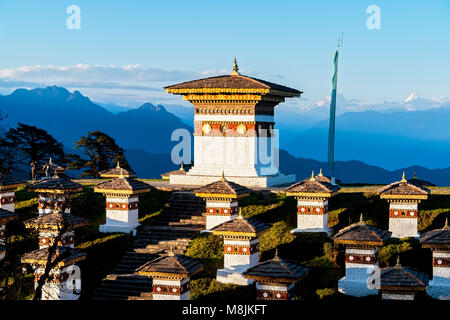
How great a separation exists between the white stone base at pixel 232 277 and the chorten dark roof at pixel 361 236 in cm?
339

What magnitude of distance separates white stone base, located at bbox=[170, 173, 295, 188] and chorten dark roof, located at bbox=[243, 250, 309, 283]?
9.99 m

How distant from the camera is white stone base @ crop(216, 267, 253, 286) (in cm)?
2402

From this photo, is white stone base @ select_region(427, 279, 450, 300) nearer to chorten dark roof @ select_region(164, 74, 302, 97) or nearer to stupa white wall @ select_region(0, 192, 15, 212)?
chorten dark roof @ select_region(164, 74, 302, 97)

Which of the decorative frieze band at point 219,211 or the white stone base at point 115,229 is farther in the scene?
the white stone base at point 115,229

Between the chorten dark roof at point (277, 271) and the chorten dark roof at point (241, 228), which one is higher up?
Answer: the chorten dark roof at point (241, 228)

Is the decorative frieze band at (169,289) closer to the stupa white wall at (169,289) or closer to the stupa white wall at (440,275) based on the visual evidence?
the stupa white wall at (169,289)

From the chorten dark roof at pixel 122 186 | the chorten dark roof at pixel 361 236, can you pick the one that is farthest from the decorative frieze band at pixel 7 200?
the chorten dark roof at pixel 361 236

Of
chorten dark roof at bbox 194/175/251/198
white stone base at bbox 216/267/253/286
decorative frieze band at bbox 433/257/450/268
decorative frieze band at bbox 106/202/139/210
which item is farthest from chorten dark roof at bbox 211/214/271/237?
decorative frieze band at bbox 433/257/450/268

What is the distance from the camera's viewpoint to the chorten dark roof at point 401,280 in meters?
20.8

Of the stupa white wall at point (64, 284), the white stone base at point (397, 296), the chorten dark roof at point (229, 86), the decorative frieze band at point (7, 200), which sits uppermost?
the chorten dark roof at point (229, 86)

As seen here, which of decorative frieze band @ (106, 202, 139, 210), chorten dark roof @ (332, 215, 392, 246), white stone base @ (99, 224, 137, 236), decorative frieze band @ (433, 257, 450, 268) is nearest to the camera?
decorative frieze band @ (433, 257, 450, 268)

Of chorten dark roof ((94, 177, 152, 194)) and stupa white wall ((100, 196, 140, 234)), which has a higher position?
chorten dark roof ((94, 177, 152, 194))
